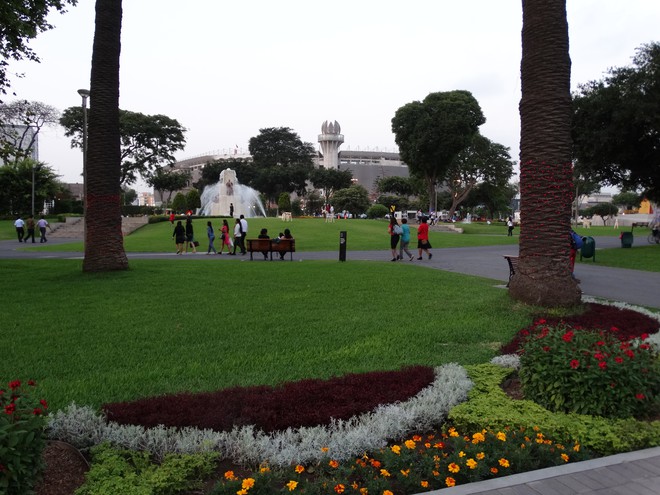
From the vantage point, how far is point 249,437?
385 centimetres

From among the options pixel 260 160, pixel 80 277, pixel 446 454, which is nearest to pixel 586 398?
pixel 446 454

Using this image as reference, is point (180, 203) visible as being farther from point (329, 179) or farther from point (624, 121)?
point (624, 121)

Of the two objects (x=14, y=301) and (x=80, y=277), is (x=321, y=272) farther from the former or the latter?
(x=14, y=301)

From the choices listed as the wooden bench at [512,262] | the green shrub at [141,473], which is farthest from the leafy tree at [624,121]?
the green shrub at [141,473]

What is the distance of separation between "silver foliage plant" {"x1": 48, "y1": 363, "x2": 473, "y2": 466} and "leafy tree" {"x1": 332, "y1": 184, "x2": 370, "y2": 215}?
240 feet

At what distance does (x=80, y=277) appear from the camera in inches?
487

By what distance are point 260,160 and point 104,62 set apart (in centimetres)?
7573

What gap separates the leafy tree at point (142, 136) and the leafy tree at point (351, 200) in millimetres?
28668

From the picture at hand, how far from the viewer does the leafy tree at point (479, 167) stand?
6253 cm

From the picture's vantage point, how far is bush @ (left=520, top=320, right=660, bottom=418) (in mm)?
4230

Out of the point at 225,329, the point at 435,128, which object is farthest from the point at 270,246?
the point at 435,128

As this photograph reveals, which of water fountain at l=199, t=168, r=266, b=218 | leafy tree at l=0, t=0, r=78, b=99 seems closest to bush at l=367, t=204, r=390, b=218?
water fountain at l=199, t=168, r=266, b=218

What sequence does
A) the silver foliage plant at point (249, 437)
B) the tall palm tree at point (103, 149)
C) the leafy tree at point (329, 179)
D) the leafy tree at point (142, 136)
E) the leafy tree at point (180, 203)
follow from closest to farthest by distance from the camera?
the silver foliage plant at point (249, 437) < the tall palm tree at point (103, 149) < the leafy tree at point (142, 136) < the leafy tree at point (180, 203) < the leafy tree at point (329, 179)

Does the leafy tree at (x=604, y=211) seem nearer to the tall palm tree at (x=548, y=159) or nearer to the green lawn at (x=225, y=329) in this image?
the green lawn at (x=225, y=329)
